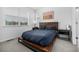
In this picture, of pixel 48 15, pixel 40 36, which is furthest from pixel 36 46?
pixel 48 15

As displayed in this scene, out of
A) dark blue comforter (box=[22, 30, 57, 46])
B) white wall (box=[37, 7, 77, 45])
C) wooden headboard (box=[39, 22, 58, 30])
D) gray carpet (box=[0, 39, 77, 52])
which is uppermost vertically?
white wall (box=[37, 7, 77, 45])

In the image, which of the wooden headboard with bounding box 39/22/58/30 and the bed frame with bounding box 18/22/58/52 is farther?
the wooden headboard with bounding box 39/22/58/30

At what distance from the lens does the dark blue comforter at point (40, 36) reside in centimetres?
157

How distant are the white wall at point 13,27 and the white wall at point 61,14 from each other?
0.17m

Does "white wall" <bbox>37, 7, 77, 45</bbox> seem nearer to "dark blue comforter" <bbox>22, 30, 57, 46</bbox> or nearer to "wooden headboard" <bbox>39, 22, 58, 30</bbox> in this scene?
"wooden headboard" <bbox>39, 22, 58, 30</bbox>

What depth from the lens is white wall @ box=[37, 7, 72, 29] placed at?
64.4 inches

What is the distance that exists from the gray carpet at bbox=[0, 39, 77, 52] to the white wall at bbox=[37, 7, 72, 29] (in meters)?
0.30

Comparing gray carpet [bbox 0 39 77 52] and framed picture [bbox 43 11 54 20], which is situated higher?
framed picture [bbox 43 11 54 20]

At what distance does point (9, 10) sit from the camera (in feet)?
5.42

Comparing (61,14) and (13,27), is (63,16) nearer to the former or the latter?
(61,14)

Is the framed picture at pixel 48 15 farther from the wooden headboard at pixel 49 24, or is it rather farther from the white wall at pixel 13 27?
the white wall at pixel 13 27

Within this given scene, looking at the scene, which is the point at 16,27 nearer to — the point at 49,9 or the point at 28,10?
the point at 28,10

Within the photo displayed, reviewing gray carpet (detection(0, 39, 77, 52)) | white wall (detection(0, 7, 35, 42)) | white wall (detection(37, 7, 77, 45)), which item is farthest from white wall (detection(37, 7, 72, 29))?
gray carpet (detection(0, 39, 77, 52))
